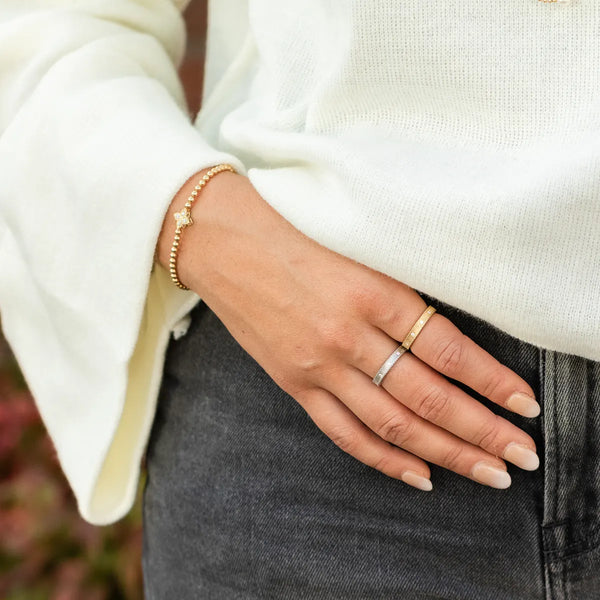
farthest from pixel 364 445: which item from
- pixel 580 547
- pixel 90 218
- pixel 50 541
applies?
pixel 50 541

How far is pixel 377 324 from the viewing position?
75 cm

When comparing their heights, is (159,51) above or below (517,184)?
below

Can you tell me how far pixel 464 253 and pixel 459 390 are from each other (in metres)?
0.16

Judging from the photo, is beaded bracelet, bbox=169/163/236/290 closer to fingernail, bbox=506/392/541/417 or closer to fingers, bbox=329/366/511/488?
fingers, bbox=329/366/511/488

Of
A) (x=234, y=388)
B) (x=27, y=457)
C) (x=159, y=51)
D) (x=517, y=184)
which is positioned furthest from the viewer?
(x=27, y=457)

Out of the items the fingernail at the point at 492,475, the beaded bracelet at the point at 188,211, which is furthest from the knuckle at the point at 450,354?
the beaded bracelet at the point at 188,211

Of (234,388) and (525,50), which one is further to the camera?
(234,388)

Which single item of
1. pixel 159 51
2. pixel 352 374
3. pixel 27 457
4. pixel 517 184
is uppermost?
pixel 517 184

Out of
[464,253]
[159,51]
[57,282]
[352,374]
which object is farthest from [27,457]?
[464,253]

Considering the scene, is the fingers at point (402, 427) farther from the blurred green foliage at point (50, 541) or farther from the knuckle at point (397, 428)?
the blurred green foliage at point (50, 541)

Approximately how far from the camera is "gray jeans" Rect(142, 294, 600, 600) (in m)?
0.74

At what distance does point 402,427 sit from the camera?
2.55 feet

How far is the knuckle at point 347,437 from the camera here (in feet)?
2.60

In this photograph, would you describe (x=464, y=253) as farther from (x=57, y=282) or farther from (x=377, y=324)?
(x=57, y=282)
